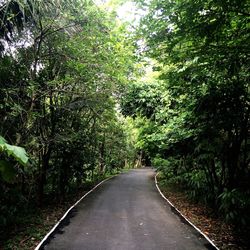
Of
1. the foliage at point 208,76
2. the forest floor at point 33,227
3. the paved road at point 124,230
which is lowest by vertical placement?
the paved road at point 124,230

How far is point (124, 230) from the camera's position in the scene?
7.93m

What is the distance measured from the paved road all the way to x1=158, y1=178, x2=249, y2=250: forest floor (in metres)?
0.44

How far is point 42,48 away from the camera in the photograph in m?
10.1

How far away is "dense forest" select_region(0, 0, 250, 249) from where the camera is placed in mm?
5461

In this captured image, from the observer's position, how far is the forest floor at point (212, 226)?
7.02 metres

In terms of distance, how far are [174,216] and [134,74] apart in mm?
7741

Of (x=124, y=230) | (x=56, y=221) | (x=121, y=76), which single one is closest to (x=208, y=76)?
(x=124, y=230)

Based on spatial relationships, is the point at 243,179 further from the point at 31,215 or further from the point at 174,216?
the point at 31,215

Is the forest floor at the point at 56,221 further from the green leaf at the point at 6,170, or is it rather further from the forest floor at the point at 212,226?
the green leaf at the point at 6,170

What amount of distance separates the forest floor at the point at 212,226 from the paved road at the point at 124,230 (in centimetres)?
44

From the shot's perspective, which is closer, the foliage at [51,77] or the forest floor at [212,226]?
the forest floor at [212,226]

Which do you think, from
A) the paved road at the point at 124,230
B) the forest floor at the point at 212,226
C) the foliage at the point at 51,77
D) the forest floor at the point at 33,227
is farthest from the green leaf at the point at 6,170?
the forest floor at the point at 212,226

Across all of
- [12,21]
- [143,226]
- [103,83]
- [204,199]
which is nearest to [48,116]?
[103,83]

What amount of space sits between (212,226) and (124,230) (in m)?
2.70
